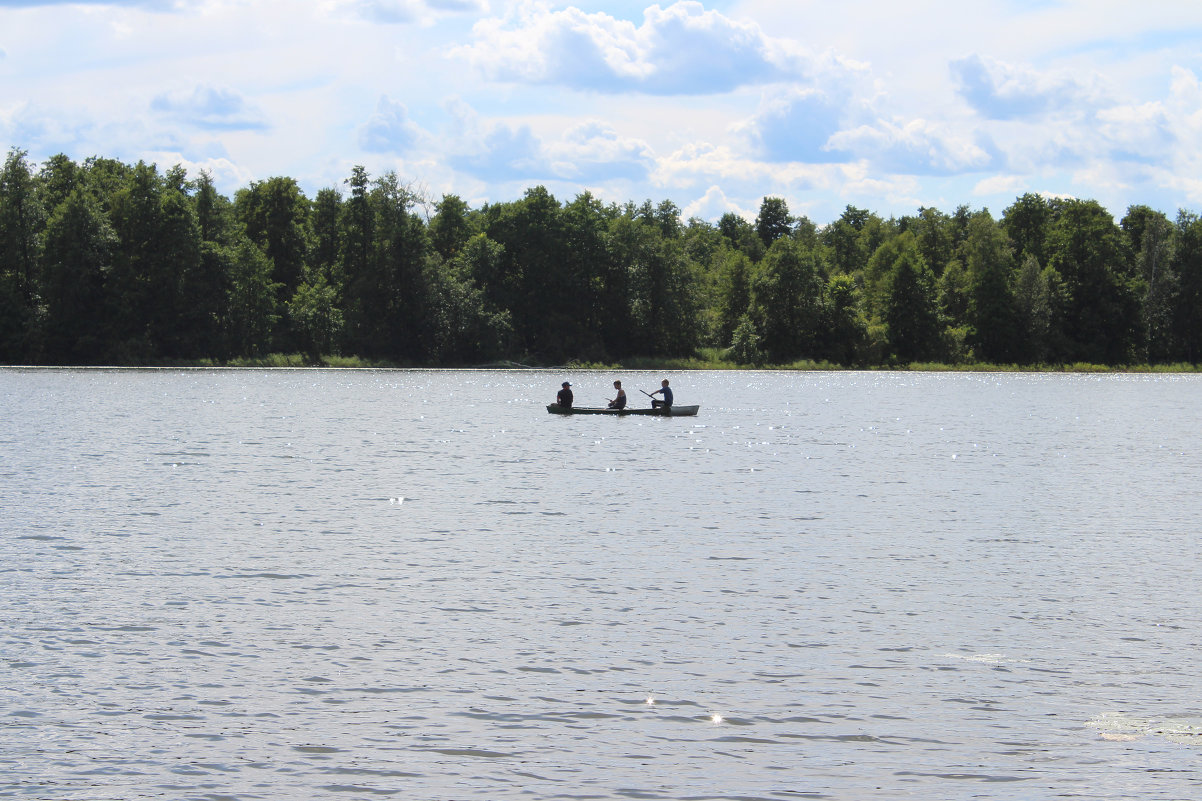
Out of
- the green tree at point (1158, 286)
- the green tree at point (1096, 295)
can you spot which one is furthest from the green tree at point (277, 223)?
the green tree at point (1158, 286)

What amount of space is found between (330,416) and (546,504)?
35586 millimetres

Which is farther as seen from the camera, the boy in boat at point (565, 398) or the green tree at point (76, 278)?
the green tree at point (76, 278)

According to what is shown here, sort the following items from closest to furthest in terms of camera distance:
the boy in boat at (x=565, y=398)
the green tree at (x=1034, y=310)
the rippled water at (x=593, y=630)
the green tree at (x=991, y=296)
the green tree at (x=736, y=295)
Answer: the rippled water at (x=593, y=630) < the boy in boat at (x=565, y=398) < the green tree at (x=1034, y=310) < the green tree at (x=991, y=296) < the green tree at (x=736, y=295)

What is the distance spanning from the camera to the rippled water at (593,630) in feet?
37.0

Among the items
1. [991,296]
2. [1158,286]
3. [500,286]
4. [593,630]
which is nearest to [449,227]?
[500,286]

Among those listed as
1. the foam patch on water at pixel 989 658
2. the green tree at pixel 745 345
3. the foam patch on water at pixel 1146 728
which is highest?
the green tree at pixel 745 345

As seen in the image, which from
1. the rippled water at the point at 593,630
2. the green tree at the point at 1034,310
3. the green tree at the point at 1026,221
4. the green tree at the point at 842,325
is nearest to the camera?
the rippled water at the point at 593,630

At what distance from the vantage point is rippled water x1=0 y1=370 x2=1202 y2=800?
37.0ft

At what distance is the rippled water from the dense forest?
89.8m

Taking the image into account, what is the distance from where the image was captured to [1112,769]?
1116 centimetres

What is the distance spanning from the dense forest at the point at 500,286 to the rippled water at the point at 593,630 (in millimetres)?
89814

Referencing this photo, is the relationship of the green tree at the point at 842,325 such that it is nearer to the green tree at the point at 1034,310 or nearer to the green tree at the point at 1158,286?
the green tree at the point at 1034,310

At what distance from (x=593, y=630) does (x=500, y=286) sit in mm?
126817

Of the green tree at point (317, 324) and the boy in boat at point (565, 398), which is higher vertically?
the green tree at point (317, 324)
